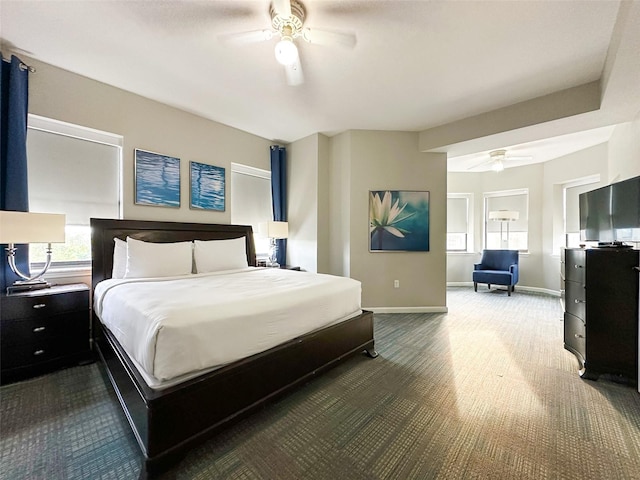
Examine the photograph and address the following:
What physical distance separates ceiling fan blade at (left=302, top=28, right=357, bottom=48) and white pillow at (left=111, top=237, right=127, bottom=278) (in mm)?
2759

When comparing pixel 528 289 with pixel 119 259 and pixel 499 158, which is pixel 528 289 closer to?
pixel 499 158

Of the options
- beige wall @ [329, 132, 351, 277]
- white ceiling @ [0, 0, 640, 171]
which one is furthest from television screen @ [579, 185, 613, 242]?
beige wall @ [329, 132, 351, 277]

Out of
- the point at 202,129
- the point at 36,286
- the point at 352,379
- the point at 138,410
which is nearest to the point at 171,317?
the point at 138,410

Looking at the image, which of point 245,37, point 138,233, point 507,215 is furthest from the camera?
point 507,215

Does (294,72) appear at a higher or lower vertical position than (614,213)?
higher

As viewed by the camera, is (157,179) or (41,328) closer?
(41,328)

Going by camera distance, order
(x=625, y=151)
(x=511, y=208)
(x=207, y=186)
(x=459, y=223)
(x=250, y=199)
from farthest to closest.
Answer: (x=459, y=223) < (x=511, y=208) < (x=250, y=199) < (x=207, y=186) < (x=625, y=151)

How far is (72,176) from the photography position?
292cm

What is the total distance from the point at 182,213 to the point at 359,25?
2.99m

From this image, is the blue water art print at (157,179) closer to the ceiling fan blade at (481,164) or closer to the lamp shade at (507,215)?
the ceiling fan blade at (481,164)

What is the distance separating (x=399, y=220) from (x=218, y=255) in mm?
2721

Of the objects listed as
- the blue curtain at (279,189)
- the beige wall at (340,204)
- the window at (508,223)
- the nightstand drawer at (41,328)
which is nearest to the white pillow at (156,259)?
the nightstand drawer at (41,328)

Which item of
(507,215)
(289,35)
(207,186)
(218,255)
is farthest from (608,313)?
(207,186)

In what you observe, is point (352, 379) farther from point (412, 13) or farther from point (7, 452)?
point (412, 13)
